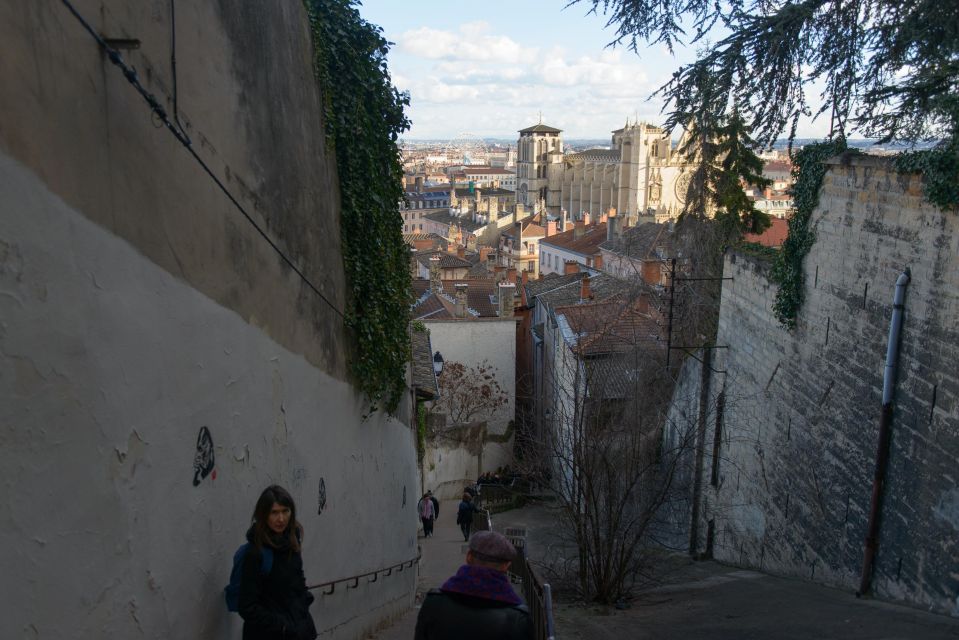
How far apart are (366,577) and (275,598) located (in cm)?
433

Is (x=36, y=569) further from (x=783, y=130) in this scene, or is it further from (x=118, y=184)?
(x=783, y=130)

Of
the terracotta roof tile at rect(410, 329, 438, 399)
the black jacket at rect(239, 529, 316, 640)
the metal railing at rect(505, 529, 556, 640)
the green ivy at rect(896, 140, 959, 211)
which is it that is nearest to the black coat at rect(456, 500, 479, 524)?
the terracotta roof tile at rect(410, 329, 438, 399)

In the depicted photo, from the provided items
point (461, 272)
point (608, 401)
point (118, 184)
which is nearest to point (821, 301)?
point (608, 401)

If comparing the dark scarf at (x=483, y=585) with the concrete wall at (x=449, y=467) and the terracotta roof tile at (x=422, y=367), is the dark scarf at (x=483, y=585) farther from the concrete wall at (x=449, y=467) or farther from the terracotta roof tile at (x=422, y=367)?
the concrete wall at (x=449, y=467)

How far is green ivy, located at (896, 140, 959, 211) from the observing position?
301 inches

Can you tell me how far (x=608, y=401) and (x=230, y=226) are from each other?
822 cm

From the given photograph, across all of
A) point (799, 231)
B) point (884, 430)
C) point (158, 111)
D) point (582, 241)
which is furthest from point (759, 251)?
point (582, 241)

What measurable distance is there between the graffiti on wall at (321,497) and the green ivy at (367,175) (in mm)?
1602

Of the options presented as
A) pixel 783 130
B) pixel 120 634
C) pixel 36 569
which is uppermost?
pixel 783 130

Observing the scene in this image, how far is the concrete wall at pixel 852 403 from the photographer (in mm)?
7840

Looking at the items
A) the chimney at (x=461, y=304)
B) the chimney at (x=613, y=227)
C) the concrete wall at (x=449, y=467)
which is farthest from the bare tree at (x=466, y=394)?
the chimney at (x=613, y=227)

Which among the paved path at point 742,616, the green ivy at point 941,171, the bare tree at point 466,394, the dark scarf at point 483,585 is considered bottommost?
the bare tree at point 466,394

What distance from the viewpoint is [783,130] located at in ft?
30.9

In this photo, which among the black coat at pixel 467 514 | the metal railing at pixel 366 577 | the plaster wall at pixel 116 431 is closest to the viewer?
the plaster wall at pixel 116 431
